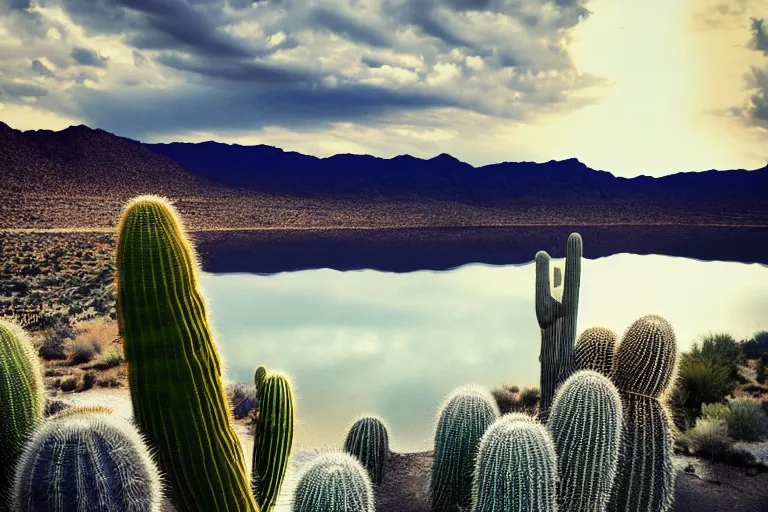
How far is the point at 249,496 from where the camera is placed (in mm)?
4395

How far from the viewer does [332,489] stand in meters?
5.14

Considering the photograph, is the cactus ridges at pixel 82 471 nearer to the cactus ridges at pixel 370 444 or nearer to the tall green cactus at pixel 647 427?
the tall green cactus at pixel 647 427

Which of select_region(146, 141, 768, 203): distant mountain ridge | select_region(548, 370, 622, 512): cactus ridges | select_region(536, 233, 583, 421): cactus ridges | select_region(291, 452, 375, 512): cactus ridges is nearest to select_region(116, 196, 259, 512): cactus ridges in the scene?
select_region(291, 452, 375, 512): cactus ridges

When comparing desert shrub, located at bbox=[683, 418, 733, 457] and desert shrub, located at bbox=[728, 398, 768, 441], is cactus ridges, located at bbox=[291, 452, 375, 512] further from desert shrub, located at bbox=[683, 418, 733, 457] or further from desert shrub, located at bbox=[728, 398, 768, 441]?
desert shrub, located at bbox=[728, 398, 768, 441]

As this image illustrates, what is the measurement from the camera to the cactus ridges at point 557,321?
9.84m

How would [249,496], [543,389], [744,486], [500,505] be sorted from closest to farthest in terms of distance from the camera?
[249,496] < [500,505] < [744,486] < [543,389]

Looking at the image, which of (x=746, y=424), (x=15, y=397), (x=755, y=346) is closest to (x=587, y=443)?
(x=15, y=397)

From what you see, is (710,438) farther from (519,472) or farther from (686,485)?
(519,472)

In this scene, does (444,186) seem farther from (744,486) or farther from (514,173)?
(744,486)

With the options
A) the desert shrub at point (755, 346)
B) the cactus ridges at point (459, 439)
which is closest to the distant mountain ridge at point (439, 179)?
the desert shrub at point (755, 346)

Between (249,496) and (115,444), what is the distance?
69.6 inches

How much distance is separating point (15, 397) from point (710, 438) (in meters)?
10.2

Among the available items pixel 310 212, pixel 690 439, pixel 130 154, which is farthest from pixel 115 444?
pixel 130 154

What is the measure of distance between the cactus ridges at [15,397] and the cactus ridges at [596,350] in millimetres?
6869
